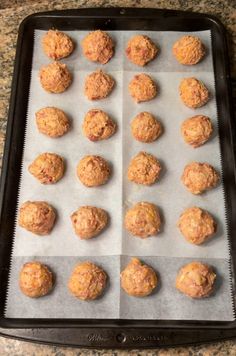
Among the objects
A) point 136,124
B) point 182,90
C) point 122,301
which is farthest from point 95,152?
point 122,301

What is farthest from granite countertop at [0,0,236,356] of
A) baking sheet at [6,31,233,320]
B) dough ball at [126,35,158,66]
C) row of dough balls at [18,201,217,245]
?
row of dough balls at [18,201,217,245]

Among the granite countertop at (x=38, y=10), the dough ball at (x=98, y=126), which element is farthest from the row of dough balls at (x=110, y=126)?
the granite countertop at (x=38, y=10)

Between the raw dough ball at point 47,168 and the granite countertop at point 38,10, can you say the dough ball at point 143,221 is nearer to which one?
the raw dough ball at point 47,168

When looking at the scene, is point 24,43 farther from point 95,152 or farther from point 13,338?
point 13,338

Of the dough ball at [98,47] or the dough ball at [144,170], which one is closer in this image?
the dough ball at [144,170]

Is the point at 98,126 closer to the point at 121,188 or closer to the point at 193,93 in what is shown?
the point at 121,188

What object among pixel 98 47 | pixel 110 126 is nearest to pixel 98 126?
pixel 110 126

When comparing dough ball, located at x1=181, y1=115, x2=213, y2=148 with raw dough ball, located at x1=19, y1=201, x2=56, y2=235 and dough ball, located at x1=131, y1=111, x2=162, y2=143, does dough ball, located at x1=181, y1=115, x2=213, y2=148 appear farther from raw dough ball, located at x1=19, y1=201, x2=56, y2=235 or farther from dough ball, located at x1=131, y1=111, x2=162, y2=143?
raw dough ball, located at x1=19, y1=201, x2=56, y2=235
